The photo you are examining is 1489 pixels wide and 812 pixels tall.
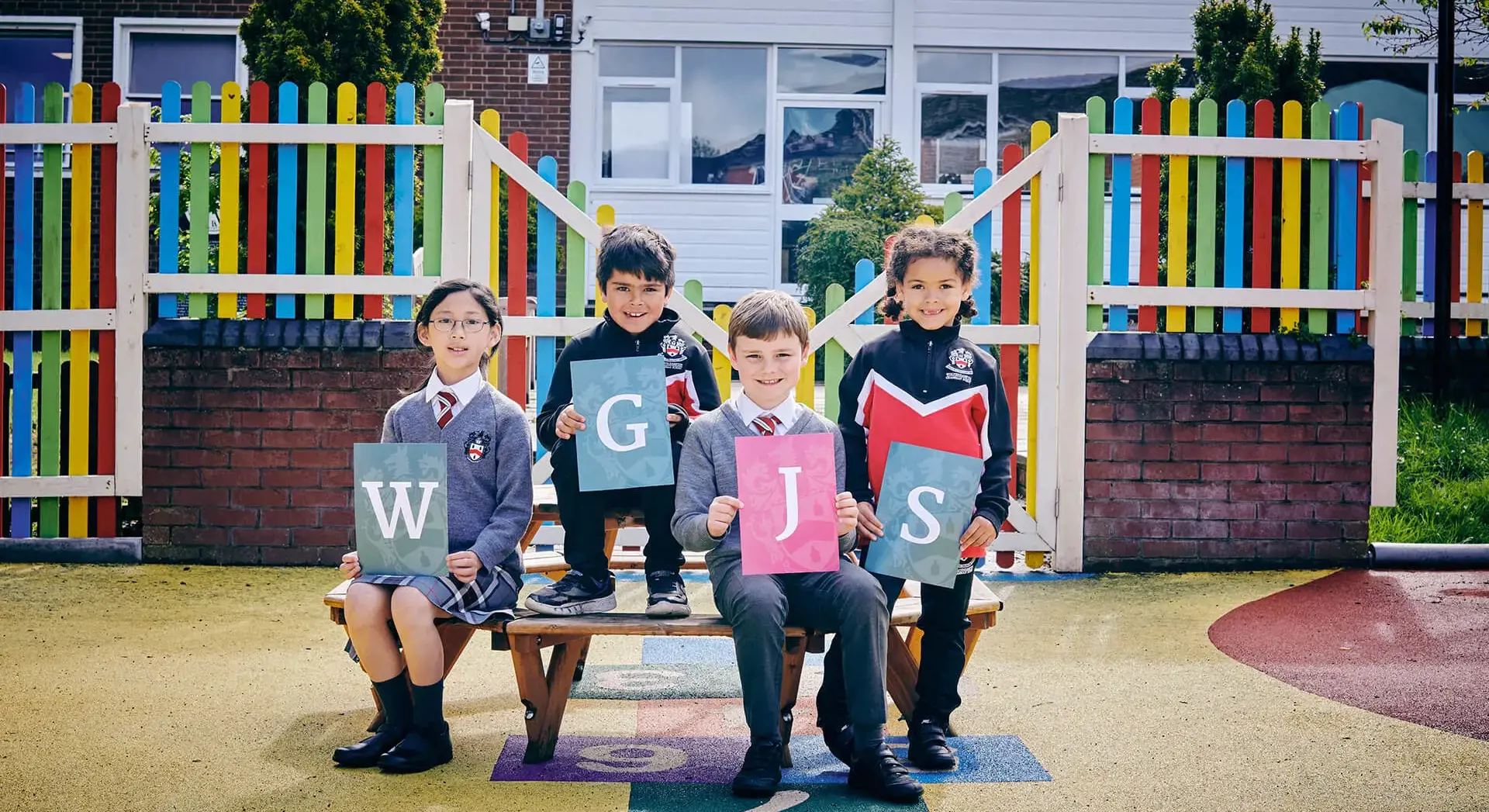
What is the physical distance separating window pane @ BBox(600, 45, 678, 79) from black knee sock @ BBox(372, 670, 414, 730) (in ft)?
39.8

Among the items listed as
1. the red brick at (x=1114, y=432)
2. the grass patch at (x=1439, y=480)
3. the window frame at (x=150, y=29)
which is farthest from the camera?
the window frame at (x=150, y=29)

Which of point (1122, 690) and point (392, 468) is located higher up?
point (392, 468)

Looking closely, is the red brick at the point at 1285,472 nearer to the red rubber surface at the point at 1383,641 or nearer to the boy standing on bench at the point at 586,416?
the red rubber surface at the point at 1383,641

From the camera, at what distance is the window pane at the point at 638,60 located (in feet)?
48.1

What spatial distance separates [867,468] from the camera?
11.7ft

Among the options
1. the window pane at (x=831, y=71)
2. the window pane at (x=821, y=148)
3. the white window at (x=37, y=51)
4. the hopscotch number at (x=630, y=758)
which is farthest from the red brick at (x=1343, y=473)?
the white window at (x=37, y=51)

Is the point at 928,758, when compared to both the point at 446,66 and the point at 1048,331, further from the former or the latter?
the point at 446,66

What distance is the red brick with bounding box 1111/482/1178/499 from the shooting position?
5.98 m

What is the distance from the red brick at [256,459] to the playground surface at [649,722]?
64cm

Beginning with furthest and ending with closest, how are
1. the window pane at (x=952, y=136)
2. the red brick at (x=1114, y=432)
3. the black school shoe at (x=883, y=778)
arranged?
the window pane at (x=952, y=136), the red brick at (x=1114, y=432), the black school shoe at (x=883, y=778)

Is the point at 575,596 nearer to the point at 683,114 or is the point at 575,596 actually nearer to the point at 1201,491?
the point at 1201,491

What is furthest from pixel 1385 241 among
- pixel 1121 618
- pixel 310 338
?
pixel 310 338

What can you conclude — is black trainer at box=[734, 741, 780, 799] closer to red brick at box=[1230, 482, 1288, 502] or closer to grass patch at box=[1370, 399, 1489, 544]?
red brick at box=[1230, 482, 1288, 502]

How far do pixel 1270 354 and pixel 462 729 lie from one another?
4.04 meters
